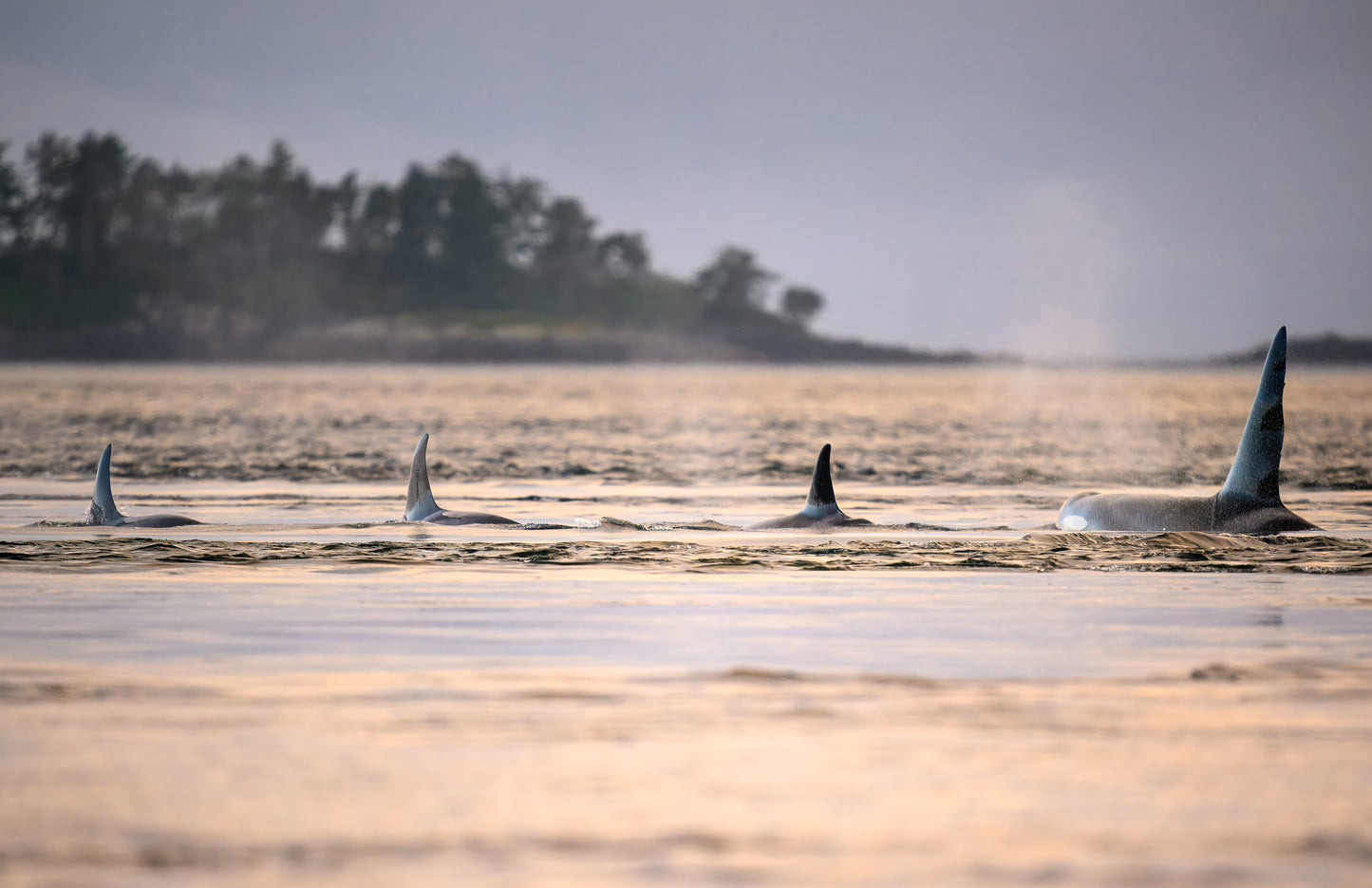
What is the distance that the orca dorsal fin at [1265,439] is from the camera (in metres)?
18.8

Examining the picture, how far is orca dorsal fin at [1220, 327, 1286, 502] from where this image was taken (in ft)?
61.6

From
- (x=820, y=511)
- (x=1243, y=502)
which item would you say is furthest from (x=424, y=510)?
(x=1243, y=502)

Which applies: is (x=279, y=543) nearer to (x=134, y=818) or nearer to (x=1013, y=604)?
(x=1013, y=604)

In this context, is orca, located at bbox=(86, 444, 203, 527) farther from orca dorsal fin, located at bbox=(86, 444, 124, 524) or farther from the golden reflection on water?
the golden reflection on water

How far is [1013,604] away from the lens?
13.2 m

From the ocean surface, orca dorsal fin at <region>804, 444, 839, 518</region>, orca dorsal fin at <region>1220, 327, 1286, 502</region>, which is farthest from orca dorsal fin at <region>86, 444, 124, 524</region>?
orca dorsal fin at <region>1220, 327, 1286, 502</region>

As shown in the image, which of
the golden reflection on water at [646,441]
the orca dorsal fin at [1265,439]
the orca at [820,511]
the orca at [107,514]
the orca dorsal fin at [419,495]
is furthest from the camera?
the golden reflection on water at [646,441]

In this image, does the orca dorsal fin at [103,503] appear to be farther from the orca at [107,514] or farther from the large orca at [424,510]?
the large orca at [424,510]

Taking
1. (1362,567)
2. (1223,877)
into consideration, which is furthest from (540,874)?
(1362,567)

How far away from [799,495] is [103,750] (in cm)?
2112

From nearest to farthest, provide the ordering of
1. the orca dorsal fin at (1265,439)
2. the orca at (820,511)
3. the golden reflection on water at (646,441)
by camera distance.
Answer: the orca dorsal fin at (1265,439) → the orca at (820,511) → the golden reflection on water at (646,441)

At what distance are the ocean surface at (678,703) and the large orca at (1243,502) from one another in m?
0.72

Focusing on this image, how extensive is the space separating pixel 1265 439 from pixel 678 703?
12.2 m

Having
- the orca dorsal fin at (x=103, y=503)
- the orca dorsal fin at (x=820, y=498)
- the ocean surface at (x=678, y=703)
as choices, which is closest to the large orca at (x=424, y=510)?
the ocean surface at (x=678, y=703)
